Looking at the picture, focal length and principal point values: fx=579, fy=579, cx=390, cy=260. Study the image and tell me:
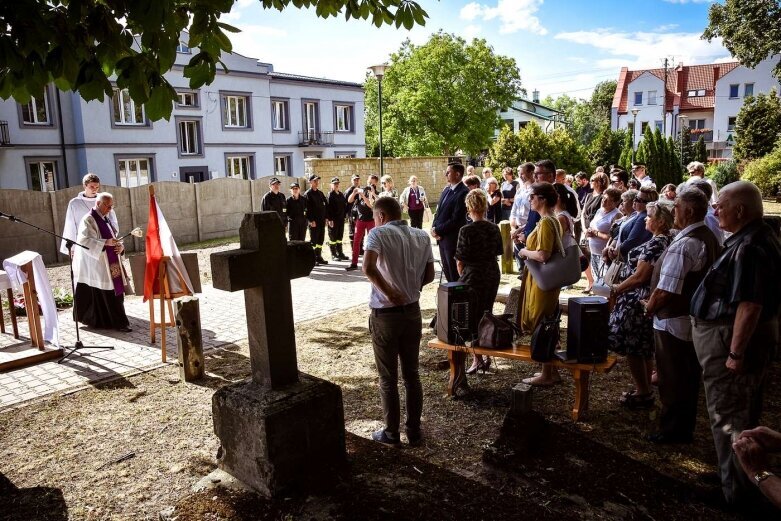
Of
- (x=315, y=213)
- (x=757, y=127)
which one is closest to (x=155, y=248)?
(x=315, y=213)

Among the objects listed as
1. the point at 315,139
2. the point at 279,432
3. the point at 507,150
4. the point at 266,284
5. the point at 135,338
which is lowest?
the point at 135,338

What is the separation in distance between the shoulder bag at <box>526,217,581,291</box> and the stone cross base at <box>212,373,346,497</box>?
94.2 inches

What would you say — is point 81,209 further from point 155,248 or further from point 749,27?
point 749,27

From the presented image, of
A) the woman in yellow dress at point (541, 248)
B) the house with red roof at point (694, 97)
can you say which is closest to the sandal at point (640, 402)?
the woman in yellow dress at point (541, 248)

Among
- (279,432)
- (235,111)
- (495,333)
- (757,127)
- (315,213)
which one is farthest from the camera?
(235,111)

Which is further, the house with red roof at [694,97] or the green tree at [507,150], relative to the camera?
the house with red roof at [694,97]

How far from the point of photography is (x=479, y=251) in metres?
5.89

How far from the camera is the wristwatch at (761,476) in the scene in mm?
2482

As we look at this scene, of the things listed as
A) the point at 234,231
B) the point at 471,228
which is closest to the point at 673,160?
the point at 234,231

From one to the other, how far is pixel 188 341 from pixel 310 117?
110 feet

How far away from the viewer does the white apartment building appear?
27.5 meters

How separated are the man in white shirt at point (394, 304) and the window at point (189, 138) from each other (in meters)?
30.3

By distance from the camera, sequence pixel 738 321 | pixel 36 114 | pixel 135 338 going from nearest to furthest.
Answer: pixel 738 321
pixel 135 338
pixel 36 114

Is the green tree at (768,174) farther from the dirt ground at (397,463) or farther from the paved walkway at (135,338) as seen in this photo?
the dirt ground at (397,463)
